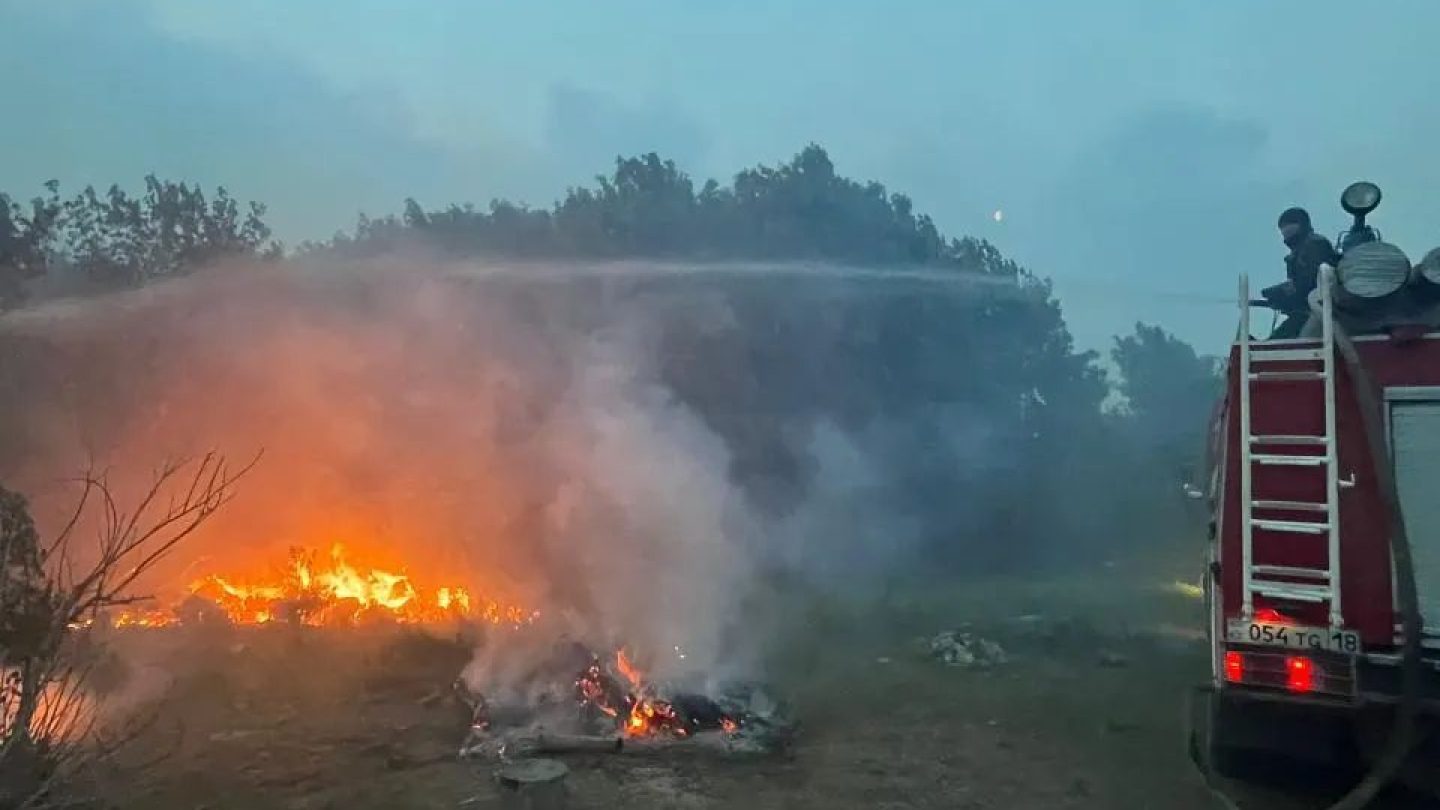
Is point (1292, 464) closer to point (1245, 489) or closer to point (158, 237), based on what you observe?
point (1245, 489)

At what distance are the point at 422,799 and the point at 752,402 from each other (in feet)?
38.9

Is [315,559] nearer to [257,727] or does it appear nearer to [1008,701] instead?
[257,727]

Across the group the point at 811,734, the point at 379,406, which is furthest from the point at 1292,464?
the point at 379,406

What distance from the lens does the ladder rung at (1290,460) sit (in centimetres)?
554

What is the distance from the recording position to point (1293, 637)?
5387 millimetres

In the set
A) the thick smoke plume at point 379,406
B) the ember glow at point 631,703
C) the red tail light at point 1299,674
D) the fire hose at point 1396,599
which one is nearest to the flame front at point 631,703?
the ember glow at point 631,703

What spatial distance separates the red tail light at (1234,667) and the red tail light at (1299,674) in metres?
0.21

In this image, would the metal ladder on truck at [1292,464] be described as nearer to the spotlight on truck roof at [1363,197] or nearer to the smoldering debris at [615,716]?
the spotlight on truck roof at [1363,197]

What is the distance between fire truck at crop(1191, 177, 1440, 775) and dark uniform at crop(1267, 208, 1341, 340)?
5.59 feet

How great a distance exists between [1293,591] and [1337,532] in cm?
40

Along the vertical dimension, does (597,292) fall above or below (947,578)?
above

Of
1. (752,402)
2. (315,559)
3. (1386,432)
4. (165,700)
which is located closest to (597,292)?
(752,402)

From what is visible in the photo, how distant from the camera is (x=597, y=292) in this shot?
17547mm

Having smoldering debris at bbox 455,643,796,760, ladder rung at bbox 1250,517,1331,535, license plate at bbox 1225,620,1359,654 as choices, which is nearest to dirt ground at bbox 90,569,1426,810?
smoldering debris at bbox 455,643,796,760
